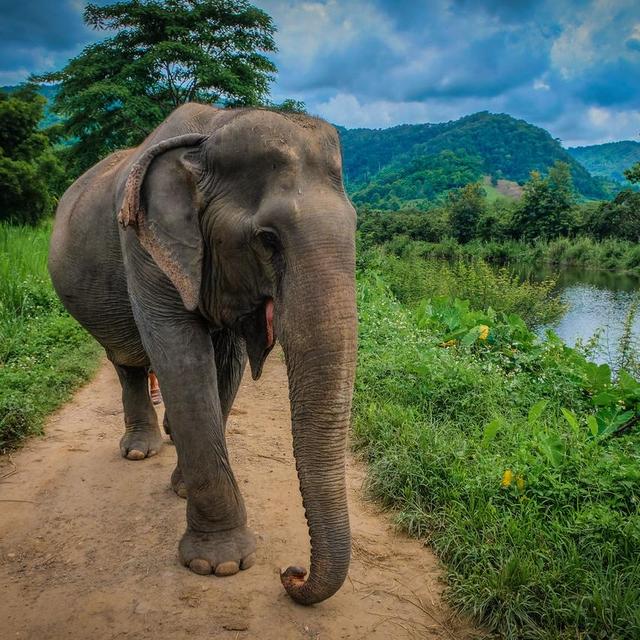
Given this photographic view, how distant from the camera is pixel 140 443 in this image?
4.47 m

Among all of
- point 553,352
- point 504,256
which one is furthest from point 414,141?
point 553,352

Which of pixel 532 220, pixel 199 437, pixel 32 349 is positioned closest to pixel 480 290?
pixel 32 349

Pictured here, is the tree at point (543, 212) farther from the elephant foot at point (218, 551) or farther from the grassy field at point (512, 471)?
the elephant foot at point (218, 551)

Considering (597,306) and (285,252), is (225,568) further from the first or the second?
(597,306)

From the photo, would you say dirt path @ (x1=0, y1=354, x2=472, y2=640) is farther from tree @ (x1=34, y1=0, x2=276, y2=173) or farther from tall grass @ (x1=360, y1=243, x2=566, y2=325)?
tree @ (x1=34, y1=0, x2=276, y2=173)

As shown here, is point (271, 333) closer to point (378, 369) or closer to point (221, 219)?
point (221, 219)

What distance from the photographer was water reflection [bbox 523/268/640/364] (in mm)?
11220

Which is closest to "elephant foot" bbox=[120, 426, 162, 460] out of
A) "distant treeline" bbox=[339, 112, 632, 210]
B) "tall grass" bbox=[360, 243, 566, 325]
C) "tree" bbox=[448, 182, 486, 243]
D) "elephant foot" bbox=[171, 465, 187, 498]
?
"elephant foot" bbox=[171, 465, 187, 498]

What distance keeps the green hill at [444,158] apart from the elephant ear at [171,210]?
82633mm

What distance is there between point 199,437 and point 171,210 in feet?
3.67

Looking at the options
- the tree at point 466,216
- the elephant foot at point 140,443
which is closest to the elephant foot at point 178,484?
the elephant foot at point 140,443

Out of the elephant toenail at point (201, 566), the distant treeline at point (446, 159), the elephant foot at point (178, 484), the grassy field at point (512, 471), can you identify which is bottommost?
the elephant toenail at point (201, 566)

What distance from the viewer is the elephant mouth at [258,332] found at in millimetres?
2699

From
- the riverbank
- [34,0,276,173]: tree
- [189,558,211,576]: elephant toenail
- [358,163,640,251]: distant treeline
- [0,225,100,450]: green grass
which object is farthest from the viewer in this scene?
[358,163,640,251]: distant treeline
